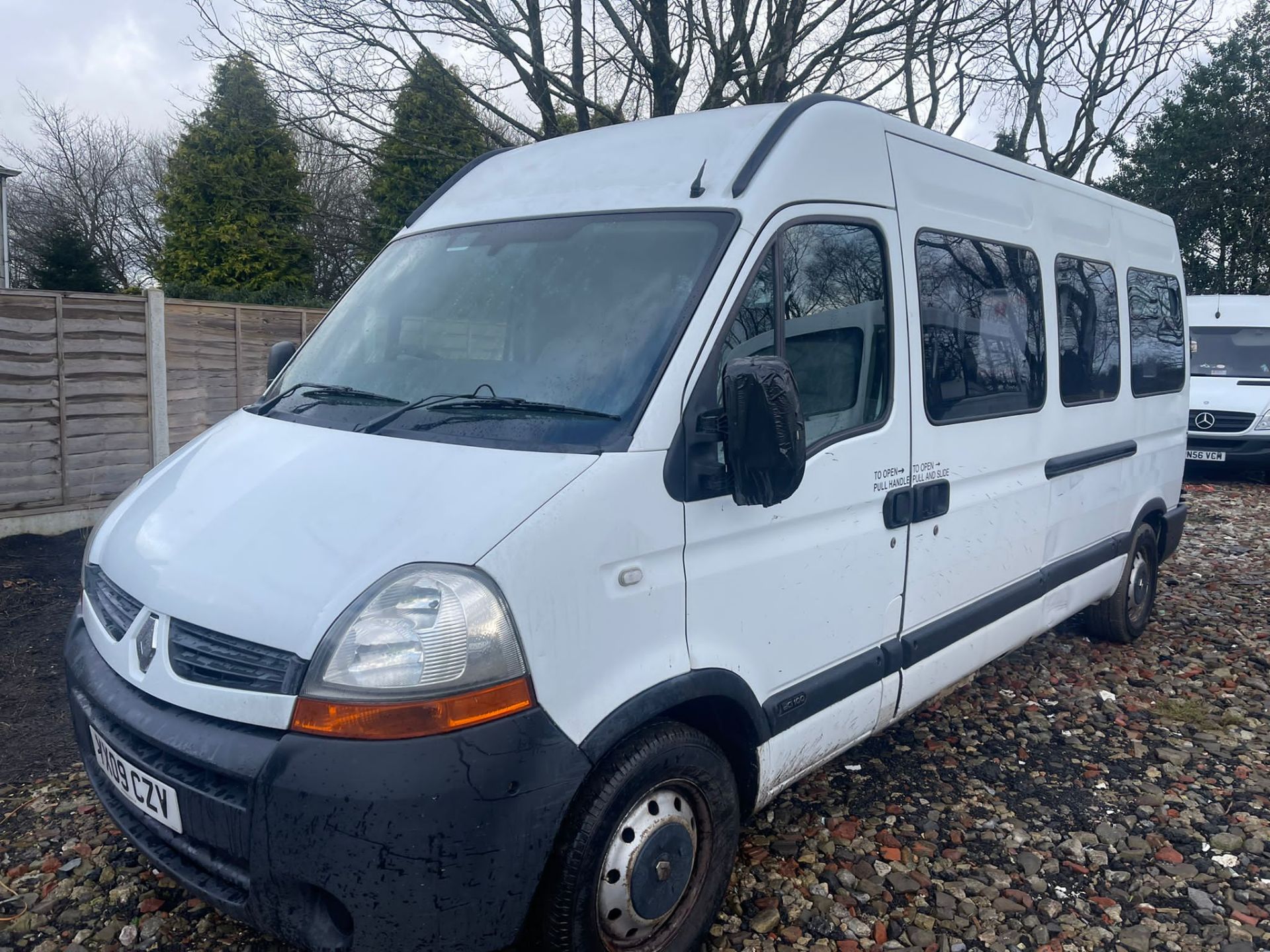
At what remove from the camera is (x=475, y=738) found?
204 cm

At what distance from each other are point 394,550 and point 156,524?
35.9 inches

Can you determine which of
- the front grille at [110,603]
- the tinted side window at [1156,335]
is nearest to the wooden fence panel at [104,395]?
the front grille at [110,603]

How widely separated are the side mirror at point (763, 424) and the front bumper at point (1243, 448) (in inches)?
427

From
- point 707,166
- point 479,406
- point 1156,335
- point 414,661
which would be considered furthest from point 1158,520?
point 414,661

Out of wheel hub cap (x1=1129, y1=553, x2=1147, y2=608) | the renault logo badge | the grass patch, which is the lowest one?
the grass patch

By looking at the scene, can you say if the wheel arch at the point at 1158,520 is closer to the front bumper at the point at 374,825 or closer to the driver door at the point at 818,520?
the driver door at the point at 818,520

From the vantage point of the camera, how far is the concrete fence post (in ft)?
25.6

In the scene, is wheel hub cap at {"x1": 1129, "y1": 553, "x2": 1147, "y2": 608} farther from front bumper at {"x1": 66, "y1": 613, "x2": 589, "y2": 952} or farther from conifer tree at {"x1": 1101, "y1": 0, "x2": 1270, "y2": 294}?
conifer tree at {"x1": 1101, "y1": 0, "x2": 1270, "y2": 294}

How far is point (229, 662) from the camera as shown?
2.15 m

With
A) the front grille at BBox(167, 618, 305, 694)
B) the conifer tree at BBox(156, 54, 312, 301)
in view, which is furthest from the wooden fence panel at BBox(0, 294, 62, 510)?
the conifer tree at BBox(156, 54, 312, 301)

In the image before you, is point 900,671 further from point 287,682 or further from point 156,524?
point 156,524

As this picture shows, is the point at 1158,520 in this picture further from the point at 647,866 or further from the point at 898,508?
the point at 647,866

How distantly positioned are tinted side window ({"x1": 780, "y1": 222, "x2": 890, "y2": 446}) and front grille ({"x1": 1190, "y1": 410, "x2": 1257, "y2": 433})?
34.6ft

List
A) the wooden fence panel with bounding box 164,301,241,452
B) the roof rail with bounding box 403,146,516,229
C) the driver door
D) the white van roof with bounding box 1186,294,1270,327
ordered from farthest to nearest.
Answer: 1. the white van roof with bounding box 1186,294,1270,327
2. the wooden fence panel with bounding box 164,301,241,452
3. the roof rail with bounding box 403,146,516,229
4. the driver door
